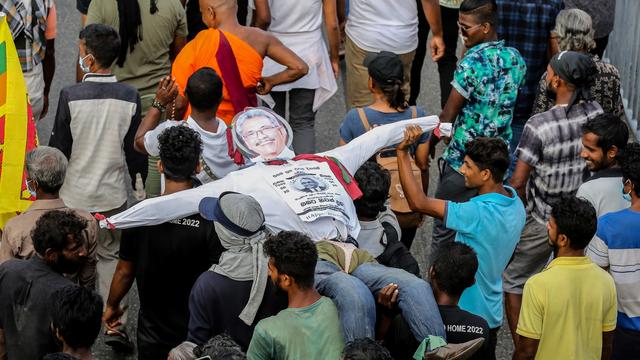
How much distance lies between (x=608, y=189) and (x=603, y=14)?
318 centimetres

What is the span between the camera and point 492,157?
17.0ft

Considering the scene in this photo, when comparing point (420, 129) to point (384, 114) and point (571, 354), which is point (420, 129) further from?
point (571, 354)

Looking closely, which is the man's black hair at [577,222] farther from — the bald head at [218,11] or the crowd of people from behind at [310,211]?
the bald head at [218,11]

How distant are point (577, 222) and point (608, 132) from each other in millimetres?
973

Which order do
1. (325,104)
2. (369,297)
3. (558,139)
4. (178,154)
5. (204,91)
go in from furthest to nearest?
(325,104)
(558,139)
(204,91)
(178,154)
(369,297)

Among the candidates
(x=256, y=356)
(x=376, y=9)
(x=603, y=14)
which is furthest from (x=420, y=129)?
(x=603, y=14)

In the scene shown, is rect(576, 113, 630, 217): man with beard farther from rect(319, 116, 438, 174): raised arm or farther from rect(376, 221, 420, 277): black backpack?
rect(376, 221, 420, 277): black backpack

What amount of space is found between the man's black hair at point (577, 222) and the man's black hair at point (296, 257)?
4.05ft

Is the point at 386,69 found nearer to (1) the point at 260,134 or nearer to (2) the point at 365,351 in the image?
(1) the point at 260,134

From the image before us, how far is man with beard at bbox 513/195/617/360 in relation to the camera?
4.69 metres

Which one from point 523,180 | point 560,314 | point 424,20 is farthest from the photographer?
point 424,20

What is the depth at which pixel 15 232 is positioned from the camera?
4996 mm

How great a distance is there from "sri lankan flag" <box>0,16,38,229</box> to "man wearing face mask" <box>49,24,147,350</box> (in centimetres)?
20

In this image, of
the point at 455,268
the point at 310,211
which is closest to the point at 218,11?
the point at 310,211
